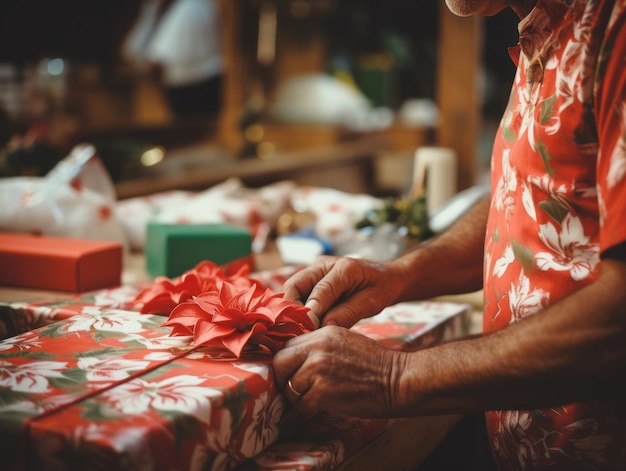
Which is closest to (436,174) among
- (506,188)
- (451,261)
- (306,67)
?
(451,261)

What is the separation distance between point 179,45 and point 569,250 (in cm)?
462

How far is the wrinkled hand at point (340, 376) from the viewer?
100cm

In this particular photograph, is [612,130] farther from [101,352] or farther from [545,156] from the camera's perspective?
[101,352]

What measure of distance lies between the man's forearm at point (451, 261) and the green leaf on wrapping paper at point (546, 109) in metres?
0.46

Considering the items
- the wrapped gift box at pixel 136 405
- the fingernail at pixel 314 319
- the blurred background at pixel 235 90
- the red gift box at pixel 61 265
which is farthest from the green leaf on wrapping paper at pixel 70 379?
the blurred background at pixel 235 90

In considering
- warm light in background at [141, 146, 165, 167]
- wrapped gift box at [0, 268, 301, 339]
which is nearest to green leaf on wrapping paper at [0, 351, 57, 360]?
wrapped gift box at [0, 268, 301, 339]

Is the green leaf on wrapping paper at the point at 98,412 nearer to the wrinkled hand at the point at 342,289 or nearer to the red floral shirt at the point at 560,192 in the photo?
the wrinkled hand at the point at 342,289

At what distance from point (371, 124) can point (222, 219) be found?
176 inches

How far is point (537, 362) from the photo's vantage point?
924mm

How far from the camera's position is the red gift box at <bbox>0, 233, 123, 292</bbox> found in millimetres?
1708

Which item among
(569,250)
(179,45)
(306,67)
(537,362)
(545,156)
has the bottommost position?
(537,362)

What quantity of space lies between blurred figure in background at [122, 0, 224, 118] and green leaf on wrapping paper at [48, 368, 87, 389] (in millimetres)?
4376

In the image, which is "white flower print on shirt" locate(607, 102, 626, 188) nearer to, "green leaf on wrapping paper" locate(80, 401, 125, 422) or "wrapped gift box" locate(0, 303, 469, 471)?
"wrapped gift box" locate(0, 303, 469, 471)

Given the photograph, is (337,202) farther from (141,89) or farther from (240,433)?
(141,89)
